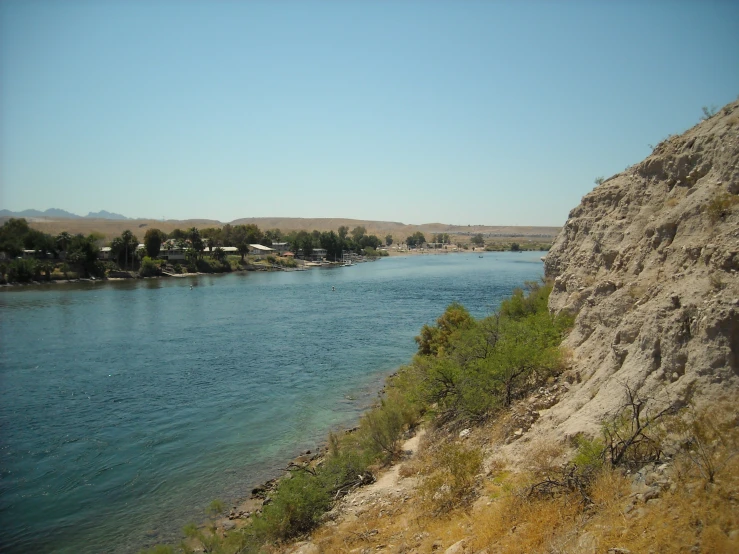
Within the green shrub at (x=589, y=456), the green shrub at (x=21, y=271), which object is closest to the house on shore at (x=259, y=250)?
the green shrub at (x=21, y=271)

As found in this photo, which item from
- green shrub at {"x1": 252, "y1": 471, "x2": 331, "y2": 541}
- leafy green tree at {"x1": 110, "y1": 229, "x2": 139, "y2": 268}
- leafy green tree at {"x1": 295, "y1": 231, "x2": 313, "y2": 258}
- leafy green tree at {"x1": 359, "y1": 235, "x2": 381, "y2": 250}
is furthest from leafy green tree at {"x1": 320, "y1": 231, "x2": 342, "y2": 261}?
green shrub at {"x1": 252, "y1": 471, "x2": 331, "y2": 541}

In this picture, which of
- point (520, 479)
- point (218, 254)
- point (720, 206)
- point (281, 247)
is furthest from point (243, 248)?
point (720, 206)

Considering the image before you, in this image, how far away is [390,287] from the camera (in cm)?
8162

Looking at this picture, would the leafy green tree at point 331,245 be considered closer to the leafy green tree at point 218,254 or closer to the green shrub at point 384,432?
the leafy green tree at point 218,254

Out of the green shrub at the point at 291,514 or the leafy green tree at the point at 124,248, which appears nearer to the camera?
the green shrub at the point at 291,514

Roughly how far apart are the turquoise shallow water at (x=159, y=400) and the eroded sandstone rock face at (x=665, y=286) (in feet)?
43.6

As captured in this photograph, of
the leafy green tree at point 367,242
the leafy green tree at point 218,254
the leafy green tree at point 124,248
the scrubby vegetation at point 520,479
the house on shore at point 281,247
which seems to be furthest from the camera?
the leafy green tree at point 367,242

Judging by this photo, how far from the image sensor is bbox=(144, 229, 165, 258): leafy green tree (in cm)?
9866

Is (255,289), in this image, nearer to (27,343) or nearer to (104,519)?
(27,343)

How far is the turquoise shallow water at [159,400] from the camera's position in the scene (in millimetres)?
17234

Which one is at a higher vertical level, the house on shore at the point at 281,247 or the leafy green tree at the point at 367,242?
the leafy green tree at the point at 367,242

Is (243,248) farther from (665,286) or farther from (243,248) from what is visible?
(665,286)

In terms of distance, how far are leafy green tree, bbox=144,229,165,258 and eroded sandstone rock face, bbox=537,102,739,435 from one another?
9627 centimetres

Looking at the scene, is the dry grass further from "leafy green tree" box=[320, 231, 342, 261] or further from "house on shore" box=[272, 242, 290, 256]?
"house on shore" box=[272, 242, 290, 256]
